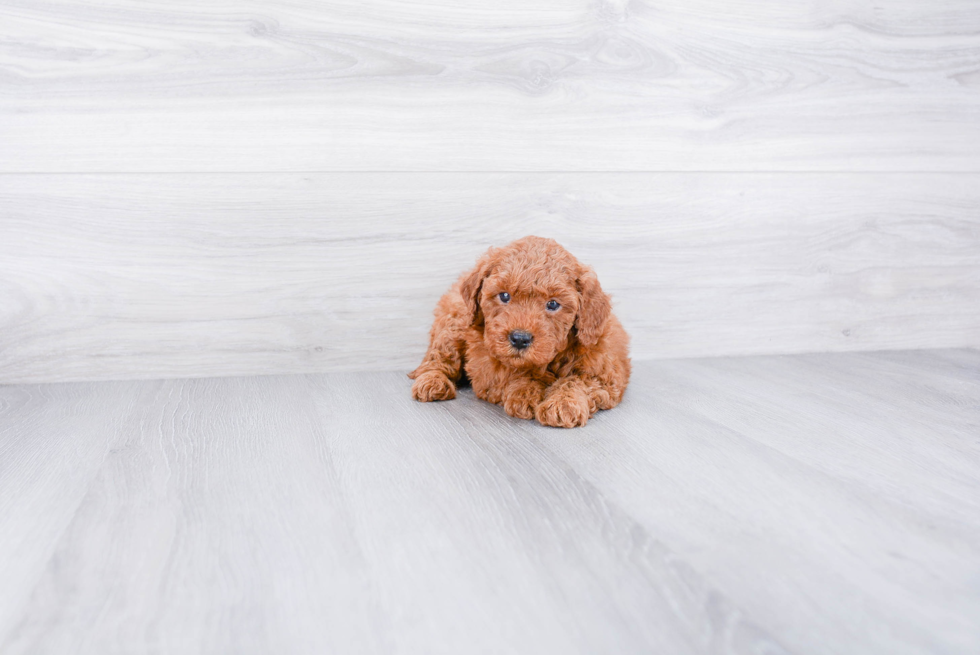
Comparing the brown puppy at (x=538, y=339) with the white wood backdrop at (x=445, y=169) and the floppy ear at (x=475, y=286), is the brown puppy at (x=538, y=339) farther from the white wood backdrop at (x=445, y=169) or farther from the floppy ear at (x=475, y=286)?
the white wood backdrop at (x=445, y=169)

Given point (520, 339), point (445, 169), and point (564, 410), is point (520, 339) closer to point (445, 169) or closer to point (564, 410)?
point (564, 410)

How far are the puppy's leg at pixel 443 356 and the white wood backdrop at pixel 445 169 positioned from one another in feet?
0.67

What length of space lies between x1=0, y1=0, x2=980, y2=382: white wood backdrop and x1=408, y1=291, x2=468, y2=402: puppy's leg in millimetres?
203

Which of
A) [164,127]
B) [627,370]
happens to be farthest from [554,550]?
[164,127]

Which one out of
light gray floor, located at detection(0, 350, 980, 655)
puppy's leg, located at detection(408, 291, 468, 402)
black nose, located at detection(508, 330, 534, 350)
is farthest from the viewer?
puppy's leg, located at detection(408, 291, 468, 402)

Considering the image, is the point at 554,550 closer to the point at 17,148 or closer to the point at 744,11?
the point at 17,148

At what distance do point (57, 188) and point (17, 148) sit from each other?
130mm

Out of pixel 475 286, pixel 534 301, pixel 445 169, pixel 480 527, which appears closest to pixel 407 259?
pixel 445 169

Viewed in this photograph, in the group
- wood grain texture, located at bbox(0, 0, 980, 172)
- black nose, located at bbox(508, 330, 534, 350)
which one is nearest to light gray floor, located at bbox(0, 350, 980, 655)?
black nose, located at bbox(508, 330, 534, 350)

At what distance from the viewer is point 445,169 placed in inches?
78.7

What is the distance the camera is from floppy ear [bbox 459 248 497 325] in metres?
1.61

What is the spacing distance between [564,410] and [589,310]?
9.5 inches

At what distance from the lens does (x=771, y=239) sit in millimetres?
2244

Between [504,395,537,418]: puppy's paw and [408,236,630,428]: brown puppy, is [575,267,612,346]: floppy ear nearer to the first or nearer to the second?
[408,236,630,428]: brown puppy
